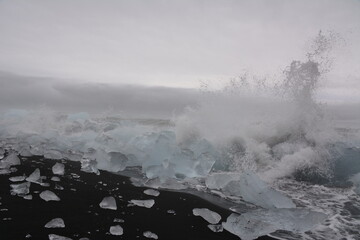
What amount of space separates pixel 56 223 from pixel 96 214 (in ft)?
1.63

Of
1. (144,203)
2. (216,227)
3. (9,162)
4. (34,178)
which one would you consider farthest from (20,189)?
(216,227)

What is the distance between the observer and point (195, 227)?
3285mm

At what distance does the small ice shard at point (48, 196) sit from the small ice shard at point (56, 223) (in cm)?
82

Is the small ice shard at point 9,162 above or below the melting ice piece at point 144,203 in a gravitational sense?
below

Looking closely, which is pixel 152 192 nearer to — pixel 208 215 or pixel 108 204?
pixel 108 204

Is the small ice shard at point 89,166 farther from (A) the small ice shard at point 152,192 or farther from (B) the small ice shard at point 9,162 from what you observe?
(A) the small ice shard at point 152,192

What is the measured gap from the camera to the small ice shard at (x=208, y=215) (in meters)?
3.52

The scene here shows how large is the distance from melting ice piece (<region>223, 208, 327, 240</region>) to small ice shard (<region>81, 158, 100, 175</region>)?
127 inches

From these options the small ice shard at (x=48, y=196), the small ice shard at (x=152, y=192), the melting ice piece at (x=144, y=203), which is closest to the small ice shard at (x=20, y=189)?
the small ice shard at (x=48, y=196)

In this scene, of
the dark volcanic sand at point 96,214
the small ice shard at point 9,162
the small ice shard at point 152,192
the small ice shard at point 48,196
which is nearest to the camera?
the dark volcanic sand at point 96,214

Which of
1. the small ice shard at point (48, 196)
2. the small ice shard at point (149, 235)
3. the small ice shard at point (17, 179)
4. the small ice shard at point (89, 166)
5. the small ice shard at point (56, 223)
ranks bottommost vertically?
the small ice shard at point (89, 166)

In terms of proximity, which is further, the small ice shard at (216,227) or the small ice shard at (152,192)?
the small ice shard at (152,192)

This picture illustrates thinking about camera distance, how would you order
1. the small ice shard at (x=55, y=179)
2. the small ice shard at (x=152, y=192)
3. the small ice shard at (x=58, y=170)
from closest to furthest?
1. the small ice shard at (x=152, y=192)
2. the small ice shard at (x=55, y=179)
3. the small ice shard at (x=58, y=170)

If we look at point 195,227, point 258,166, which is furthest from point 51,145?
point 195,227
